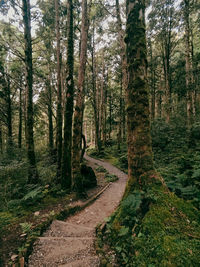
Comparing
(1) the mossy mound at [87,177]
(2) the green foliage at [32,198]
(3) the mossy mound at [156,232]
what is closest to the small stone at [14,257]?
(3) the mossy mound at [156,232]

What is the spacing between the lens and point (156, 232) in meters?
2.25

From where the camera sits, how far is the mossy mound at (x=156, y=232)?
1.91 m

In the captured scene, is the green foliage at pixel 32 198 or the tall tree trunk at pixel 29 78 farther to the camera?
the tall tree trunk at pixel 29 78

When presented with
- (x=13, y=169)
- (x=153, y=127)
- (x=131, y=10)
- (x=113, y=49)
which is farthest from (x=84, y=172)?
(x=113, y=49)

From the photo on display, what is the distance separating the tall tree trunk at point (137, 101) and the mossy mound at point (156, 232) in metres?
0.48

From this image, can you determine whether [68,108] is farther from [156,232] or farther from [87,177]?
[156,232]

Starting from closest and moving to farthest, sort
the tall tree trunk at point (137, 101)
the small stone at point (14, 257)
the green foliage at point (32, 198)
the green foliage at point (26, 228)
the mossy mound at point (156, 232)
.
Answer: the mossy mound at point (156, 232) → the small stone at point (14, 257) → the tall tree trunk at point (137, 101) → the green foliage at point (26, 228) → the green foliage at point (32, 198)

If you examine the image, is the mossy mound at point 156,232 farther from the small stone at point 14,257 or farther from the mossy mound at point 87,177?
the mossy mound at point 87,177

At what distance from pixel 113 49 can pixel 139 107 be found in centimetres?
1588

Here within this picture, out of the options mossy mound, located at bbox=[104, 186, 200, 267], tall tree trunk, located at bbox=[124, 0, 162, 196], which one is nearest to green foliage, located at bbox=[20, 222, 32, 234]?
mossy mound, located at bbox=[104, 186, 200, 267]

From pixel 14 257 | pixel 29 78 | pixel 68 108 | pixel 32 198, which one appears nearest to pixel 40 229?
pixel 14 257

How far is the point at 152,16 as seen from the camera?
13422 mm

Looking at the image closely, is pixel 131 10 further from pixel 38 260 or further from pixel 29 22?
pixel 29 22

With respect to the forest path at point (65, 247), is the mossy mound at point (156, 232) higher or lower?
higher
